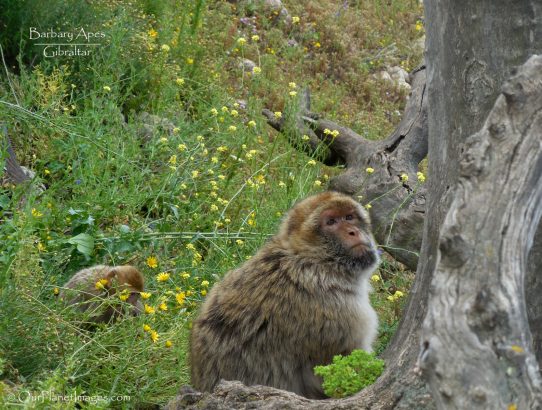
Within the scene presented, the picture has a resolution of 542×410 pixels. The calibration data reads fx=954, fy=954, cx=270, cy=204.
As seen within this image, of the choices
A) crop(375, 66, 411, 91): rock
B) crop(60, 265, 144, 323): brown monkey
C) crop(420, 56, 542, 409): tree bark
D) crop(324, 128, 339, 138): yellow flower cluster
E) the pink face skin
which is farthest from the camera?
crop(375, 66, 411, 91): rock

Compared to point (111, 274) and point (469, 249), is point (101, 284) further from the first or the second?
point (469, 249)

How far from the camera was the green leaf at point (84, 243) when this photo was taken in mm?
6750

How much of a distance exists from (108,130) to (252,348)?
3.70m

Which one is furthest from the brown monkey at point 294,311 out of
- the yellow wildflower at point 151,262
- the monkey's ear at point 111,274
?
the yellow wildflower at point 151,262

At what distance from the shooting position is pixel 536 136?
3119 millimetres

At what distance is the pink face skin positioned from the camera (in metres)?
5.38


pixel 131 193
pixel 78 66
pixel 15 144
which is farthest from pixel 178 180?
pixel 78 66

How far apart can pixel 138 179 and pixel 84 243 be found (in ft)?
3.08

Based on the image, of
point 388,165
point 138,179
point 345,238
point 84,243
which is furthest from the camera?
point 388,165

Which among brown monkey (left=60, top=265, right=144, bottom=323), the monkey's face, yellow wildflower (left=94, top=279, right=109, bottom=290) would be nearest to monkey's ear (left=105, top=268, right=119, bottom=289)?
brown monkey (left=60, top=265, right=144, bottom=323)

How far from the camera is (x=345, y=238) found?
17.6 feet

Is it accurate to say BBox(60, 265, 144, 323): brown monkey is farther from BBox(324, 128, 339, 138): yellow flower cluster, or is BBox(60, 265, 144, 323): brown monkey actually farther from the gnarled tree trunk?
BBox(324, 128, 339, 138): yellow flower cluster

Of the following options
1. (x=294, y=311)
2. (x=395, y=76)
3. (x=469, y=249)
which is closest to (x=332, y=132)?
(x=294, y=311)

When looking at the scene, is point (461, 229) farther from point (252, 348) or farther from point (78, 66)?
point (78, 66)
